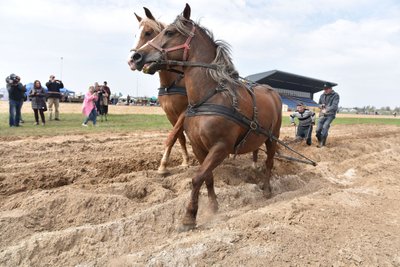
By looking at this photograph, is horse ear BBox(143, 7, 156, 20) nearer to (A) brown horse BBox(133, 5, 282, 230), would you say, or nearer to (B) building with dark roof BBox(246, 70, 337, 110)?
(A) brown horse BBox(133, 5, 282, 230)

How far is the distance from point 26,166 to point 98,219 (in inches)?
112

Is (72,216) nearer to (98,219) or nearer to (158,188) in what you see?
(98,219)

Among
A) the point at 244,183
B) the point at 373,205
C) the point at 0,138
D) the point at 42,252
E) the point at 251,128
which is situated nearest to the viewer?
the point at 42,252

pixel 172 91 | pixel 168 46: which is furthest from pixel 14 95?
pixel 168 46

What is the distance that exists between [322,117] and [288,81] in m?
48.5

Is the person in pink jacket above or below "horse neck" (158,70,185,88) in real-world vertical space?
below

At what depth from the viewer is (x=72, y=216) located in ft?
13.1

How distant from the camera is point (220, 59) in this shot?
441 centimetres

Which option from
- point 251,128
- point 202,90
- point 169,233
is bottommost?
point 169,233

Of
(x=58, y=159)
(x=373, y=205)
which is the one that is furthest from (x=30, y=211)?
(x=373, y=205)

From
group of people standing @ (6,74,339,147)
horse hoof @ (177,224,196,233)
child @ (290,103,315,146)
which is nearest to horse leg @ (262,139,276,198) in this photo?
horse hoof @ (177,224,196,233)

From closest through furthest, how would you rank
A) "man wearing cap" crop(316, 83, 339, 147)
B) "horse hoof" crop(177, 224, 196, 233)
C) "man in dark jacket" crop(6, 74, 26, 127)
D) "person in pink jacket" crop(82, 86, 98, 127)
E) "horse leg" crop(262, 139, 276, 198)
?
"horse hoof" crop(177, 224, 196, 233), "horse leg" crop(262, 139, 276, 198), "man wearing cap" crop(316, 83, 339, 147), "man in dark jacket" crop(6, 74, 26, 127), "person in pink jacket" crop(82, 86, 98, 127)

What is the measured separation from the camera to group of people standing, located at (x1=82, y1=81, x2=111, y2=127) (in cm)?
1322

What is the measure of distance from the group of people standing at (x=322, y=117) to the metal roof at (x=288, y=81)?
41.7 m
